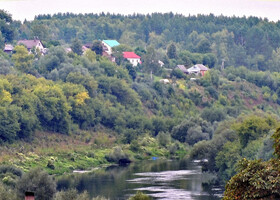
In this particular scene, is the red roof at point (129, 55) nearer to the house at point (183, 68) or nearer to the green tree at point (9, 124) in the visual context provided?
the house at point (183, 68)

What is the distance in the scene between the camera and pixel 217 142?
73.1 meters

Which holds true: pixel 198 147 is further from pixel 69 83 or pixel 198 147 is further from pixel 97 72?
pixel 97 72

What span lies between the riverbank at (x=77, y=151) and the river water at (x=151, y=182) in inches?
137

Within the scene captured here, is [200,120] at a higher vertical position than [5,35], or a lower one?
lower

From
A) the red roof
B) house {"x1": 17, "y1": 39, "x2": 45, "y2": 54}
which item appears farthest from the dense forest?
house {"x1": 17, "y1": 39, "x2": 45, "y2": 54}

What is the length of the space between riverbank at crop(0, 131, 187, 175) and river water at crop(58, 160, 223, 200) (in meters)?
3.48

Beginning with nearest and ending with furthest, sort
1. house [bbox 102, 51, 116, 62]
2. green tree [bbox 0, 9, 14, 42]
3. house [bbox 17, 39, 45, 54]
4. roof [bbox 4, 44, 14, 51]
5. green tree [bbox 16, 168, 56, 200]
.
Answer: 1. green tree [bbox 16, 168, 56, 200]
2. roof [bbox 4, 44, 14, 51]
3. house [bbox 17, 39, 45, 54]
4. green tree [bbox 0, 9, 14, 42]
5. house [bbox 102, 51, 116, 62]

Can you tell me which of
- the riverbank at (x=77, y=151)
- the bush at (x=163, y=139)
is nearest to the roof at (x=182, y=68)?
the riverbank at (x=77, y=151)

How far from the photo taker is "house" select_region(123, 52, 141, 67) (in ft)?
448

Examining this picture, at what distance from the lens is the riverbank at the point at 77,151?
7585 centimetres

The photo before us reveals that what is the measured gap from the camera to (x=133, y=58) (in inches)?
5418

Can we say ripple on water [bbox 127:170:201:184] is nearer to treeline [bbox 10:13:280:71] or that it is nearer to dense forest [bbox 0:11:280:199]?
dense forest [bbox 0:11:280:199]

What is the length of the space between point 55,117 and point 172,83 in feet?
127

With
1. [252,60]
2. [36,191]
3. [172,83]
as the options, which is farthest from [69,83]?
[252,60]
